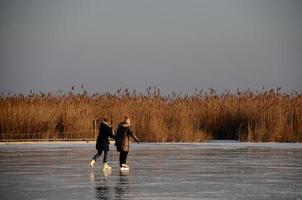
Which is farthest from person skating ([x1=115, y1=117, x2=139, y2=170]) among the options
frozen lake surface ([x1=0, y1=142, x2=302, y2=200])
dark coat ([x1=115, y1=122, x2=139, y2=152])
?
frozen lake surface ([x1=0, y1=142, x2=302, y2=200])

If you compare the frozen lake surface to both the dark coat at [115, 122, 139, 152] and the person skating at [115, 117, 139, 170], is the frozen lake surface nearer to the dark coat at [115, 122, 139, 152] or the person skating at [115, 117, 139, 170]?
the person skating at [115, 117, 139, 170]

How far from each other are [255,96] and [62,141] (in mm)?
10157

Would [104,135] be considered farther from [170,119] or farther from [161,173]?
[170,119]

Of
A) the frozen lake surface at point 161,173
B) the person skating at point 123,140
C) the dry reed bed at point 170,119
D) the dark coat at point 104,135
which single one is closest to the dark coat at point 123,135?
the person skating at point 123,140

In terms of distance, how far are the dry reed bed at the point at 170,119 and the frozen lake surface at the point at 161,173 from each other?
3.56m

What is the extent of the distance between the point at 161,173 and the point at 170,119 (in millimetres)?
17535

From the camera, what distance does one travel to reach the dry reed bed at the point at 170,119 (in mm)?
36375

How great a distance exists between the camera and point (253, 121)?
37.7 metres

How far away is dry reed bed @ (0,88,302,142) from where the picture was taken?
36375 millimetres

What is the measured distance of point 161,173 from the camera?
21125 mm

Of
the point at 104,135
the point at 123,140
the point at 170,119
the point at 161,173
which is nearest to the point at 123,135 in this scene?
the point at 123,140

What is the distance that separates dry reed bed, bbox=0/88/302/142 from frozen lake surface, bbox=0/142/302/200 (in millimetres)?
3556

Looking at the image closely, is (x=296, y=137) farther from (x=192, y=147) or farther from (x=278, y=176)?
(x=278, y=176)

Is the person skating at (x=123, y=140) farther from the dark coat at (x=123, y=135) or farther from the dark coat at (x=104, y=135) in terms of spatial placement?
the dark coat at (x=104, y=135)
